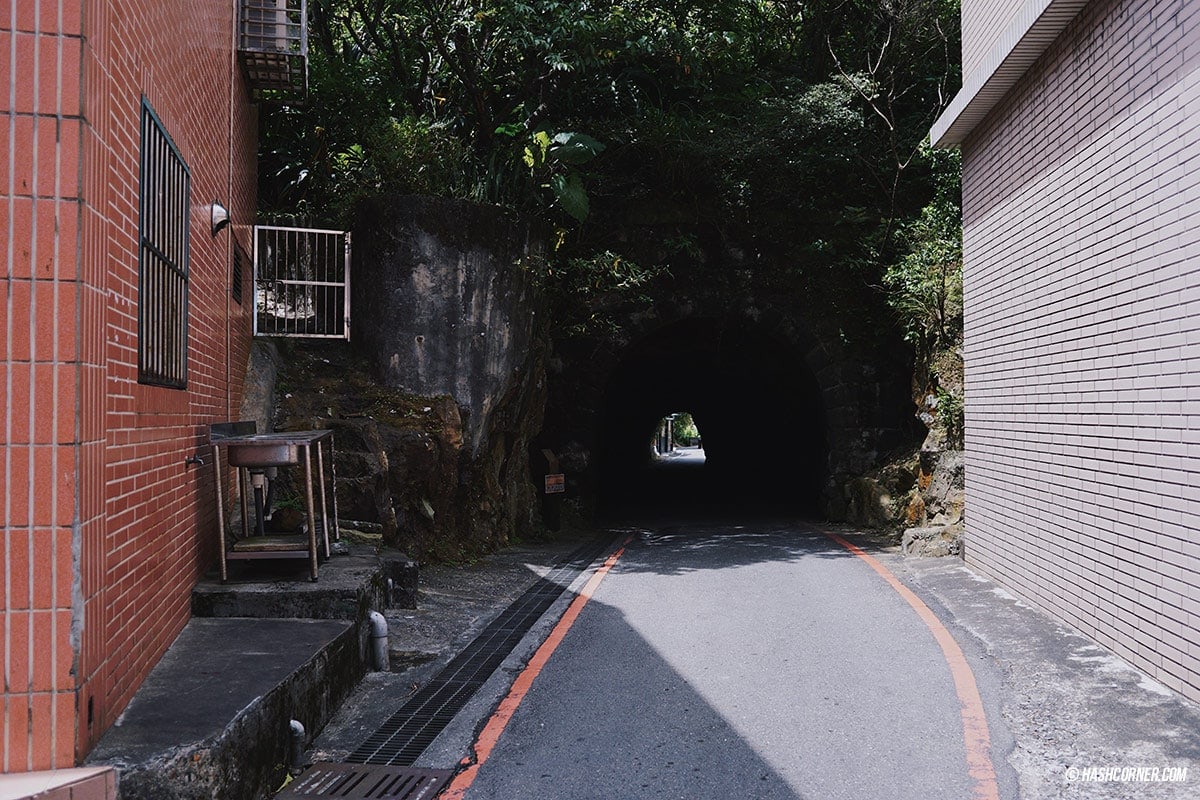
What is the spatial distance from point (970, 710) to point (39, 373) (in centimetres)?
498

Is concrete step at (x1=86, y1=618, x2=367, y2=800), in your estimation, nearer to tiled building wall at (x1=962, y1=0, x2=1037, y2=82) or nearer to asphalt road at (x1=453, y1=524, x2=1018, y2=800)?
asphalt road at (x1=453, y1=524, x2=1018, y2=800)

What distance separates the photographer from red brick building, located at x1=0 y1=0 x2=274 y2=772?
3.46 meters

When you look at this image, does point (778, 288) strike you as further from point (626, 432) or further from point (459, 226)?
point (626, 432)

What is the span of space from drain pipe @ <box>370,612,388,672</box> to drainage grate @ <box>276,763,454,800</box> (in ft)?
5.63

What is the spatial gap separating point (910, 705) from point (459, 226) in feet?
26.7

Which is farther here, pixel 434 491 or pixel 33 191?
pixel 434 491

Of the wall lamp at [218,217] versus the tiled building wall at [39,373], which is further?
the wall lamp at [218,217]

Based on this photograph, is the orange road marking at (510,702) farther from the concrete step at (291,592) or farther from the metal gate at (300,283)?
the metal gate at (300,283)

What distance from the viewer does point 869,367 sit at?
53.6ft

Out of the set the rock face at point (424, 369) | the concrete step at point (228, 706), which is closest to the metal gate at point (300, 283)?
the rock face at point (424, 369)

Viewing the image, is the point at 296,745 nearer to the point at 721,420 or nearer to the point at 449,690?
the point at 449,690

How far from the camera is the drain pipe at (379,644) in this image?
6.30 meters

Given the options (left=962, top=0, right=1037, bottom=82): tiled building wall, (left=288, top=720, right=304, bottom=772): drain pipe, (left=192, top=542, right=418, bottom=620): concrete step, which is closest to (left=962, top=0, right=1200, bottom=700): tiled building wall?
(left=962, top=0, right=1037, bottom=82): tiled building wall

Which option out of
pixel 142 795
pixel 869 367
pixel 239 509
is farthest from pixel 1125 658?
pixel 869 367
